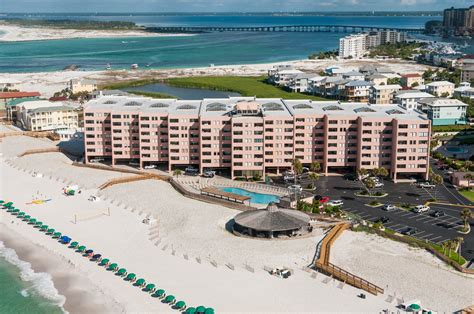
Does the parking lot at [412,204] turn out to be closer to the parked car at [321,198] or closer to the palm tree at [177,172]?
the parked car at [321,198]

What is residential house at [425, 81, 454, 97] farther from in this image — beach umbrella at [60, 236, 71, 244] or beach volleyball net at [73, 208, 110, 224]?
beach umbrella at [60, 236, 71, 244]

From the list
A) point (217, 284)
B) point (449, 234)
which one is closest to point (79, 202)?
point (217, 284)

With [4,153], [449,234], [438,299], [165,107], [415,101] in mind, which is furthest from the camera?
[415,101]

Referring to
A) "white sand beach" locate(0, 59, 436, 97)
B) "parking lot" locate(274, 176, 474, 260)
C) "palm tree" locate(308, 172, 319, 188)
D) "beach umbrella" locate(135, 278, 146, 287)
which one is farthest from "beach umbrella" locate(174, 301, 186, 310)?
"white sand beach" locate(0, 59, 436, 97)

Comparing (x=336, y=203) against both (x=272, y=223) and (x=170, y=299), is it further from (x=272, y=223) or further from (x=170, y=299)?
(x=170, y=299)

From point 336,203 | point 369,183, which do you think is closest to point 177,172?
point 336,203

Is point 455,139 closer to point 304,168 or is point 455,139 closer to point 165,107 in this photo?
point 304,168
